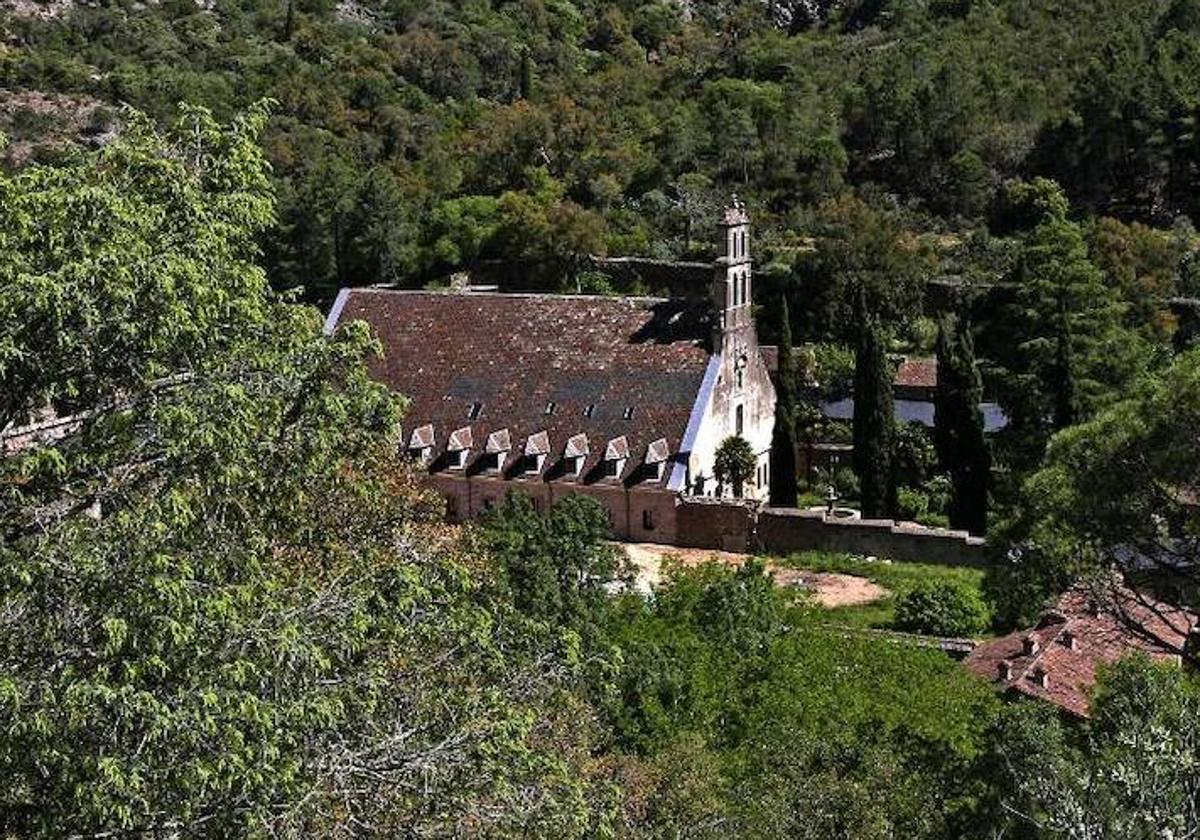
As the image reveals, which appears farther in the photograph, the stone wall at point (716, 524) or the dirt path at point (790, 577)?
the stone wall at point (716, 524)

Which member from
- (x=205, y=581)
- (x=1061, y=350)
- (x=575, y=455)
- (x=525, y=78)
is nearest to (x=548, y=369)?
(x=575, y=455)

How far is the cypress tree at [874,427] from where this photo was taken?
132 ft

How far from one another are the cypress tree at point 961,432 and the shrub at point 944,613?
21.9ft

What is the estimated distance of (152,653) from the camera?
426 inches

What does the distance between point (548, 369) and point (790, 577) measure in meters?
8.84

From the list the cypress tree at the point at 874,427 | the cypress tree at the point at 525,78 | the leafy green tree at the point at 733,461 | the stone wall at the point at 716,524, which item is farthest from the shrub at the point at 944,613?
the cypress tree at the point at 525,78

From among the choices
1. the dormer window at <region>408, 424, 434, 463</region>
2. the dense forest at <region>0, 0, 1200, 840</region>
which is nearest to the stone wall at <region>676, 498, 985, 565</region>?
the dense forest at <region>0, 0, 1200, 840</region>

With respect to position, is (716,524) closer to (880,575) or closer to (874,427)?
(880,575)

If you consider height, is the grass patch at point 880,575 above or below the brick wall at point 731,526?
below

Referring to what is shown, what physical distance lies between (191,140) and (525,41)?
8739cm

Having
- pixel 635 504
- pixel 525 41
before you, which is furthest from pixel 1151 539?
pixel 525 41

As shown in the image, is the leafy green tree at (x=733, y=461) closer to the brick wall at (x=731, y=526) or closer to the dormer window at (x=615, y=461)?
the brick wall at (x=731, y=526)

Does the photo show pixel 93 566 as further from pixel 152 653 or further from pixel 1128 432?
pixel 1128 432

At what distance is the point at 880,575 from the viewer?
3719 cm
